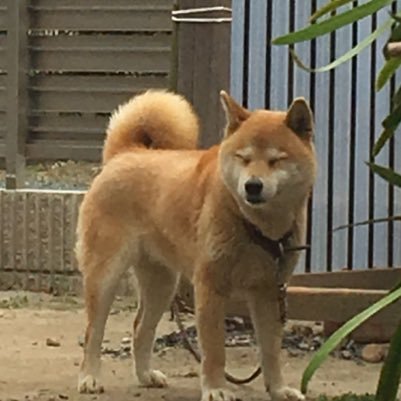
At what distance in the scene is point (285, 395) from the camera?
351 cm

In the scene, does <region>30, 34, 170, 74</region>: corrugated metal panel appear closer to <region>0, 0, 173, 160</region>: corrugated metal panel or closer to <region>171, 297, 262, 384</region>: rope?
<region>0, 0, 173, 160</region>: corrugated metal panel

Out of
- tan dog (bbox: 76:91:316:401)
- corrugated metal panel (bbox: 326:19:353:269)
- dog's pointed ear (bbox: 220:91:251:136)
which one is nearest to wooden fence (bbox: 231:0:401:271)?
corrugated metal panel (bbox: 326:19:353:269)

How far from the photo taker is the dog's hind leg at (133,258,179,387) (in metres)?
3.93

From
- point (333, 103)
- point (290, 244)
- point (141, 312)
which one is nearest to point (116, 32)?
point (333, 103)

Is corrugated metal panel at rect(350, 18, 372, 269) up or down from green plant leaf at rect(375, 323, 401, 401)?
down

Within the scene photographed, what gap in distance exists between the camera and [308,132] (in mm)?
3389

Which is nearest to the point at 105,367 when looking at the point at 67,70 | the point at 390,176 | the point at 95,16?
the point at 67,70

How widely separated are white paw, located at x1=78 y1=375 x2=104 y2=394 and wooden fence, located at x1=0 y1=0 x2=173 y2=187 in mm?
2405

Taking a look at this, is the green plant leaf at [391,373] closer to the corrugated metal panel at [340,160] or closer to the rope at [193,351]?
the rope at [193,351]

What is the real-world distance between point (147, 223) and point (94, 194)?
0.25 metres

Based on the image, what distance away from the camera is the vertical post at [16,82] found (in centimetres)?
613

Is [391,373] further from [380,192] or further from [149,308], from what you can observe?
[380,192]

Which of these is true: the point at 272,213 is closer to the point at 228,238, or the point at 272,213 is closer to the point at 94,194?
the point at 228,238

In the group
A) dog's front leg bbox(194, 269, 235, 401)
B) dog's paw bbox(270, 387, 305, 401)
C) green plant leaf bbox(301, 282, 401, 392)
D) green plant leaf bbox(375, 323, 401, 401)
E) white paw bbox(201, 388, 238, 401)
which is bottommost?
dog's paw bbox(270, 387, 305, 401)
